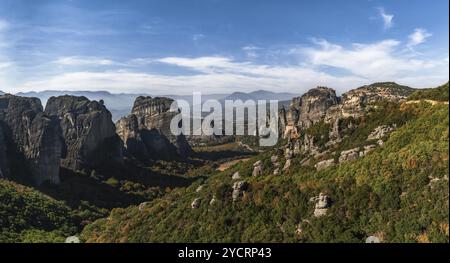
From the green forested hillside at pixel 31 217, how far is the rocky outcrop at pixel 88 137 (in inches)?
1460

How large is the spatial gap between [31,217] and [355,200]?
5994cm

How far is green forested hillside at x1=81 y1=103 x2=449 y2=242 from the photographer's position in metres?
32.1

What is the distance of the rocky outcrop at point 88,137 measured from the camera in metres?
133

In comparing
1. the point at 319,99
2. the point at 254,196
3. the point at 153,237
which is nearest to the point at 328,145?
the point at 254,196

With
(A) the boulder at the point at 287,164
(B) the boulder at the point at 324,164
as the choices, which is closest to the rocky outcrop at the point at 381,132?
(B) the boulder at the point at 324,164

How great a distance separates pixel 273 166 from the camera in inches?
2327

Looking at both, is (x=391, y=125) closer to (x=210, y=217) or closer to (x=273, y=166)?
(x=273, y=166)

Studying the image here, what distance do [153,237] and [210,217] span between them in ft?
22.8

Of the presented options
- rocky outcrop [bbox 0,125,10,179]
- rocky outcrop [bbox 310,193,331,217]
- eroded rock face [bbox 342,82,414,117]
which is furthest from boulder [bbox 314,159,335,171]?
rocky outcrop [bbox 0,125,10,179]

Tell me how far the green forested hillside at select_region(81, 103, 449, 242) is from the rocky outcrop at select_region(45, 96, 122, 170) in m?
82.3

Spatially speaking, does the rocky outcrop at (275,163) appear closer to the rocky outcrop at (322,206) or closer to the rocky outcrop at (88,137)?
the rocky outcrop at (322,206)

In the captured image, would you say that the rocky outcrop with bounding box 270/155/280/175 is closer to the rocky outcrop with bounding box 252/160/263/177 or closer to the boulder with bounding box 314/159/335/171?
the rocky outcrop with bounding box 252/160/263/177
